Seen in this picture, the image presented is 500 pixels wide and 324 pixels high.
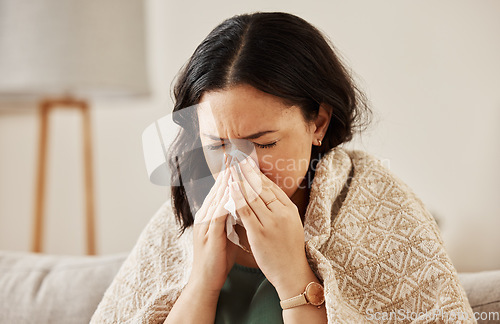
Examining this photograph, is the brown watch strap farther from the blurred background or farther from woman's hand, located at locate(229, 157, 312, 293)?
the blurred background

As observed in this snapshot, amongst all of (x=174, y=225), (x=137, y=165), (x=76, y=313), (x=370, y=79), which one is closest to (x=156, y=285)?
(x=174, y=225)

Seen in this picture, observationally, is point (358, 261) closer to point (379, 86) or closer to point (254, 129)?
point (254, 129)

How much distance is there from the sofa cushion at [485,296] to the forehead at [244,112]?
0.55 m

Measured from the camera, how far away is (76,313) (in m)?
1.17

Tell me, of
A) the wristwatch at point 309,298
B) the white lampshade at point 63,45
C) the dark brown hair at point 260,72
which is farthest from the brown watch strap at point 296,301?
the white lampshade at point 63,45

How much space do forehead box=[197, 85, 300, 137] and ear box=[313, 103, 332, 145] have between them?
9cm

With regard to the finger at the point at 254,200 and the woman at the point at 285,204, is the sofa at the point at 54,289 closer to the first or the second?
the woman at the point at 285,204

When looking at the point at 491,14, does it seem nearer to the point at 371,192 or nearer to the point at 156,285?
the point at 371,192

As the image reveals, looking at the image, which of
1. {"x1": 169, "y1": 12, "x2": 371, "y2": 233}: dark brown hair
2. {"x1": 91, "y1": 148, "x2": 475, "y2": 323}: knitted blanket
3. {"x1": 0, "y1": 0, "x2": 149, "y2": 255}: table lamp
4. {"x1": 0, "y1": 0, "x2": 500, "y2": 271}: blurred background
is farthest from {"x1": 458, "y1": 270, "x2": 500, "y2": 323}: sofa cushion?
{"x1": 0, "y1": 0, "x2": 149, "y2": 255}: table lamp

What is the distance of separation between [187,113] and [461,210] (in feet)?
3.90

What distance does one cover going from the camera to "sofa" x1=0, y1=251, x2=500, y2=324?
3.85ft

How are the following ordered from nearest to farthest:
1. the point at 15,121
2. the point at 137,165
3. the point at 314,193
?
the point at 314,193, the point at 137,165, the point at 15,121

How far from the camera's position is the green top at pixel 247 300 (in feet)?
3.00

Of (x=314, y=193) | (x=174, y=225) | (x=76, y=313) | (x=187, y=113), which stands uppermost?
(x=187, y=113)
